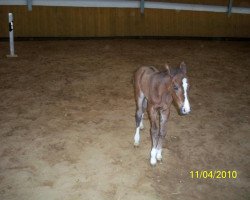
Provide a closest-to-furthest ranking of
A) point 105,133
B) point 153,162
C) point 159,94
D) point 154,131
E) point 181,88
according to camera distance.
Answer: point 181,88 → point 159,94 → point 154,131 → point 153,162 → point 105,133

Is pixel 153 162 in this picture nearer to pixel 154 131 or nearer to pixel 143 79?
pixel 154 131

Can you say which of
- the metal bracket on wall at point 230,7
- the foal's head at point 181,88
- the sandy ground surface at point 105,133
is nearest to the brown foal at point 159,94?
the foal's head at point 181,88

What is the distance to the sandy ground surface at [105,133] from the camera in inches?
224

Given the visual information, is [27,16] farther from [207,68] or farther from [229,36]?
[229,36]

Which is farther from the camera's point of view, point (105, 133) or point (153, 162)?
point (105, 133)

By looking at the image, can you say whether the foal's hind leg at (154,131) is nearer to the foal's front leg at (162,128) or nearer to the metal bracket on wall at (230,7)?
the foal's front leg at (162,128)

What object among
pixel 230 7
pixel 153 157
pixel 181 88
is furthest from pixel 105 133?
pixel 230 7

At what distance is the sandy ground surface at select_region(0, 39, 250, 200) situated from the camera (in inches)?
224

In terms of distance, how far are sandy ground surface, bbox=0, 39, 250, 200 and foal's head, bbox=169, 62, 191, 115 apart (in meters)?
1.59

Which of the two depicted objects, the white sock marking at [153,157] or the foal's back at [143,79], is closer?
the foal's back at [143,79]
